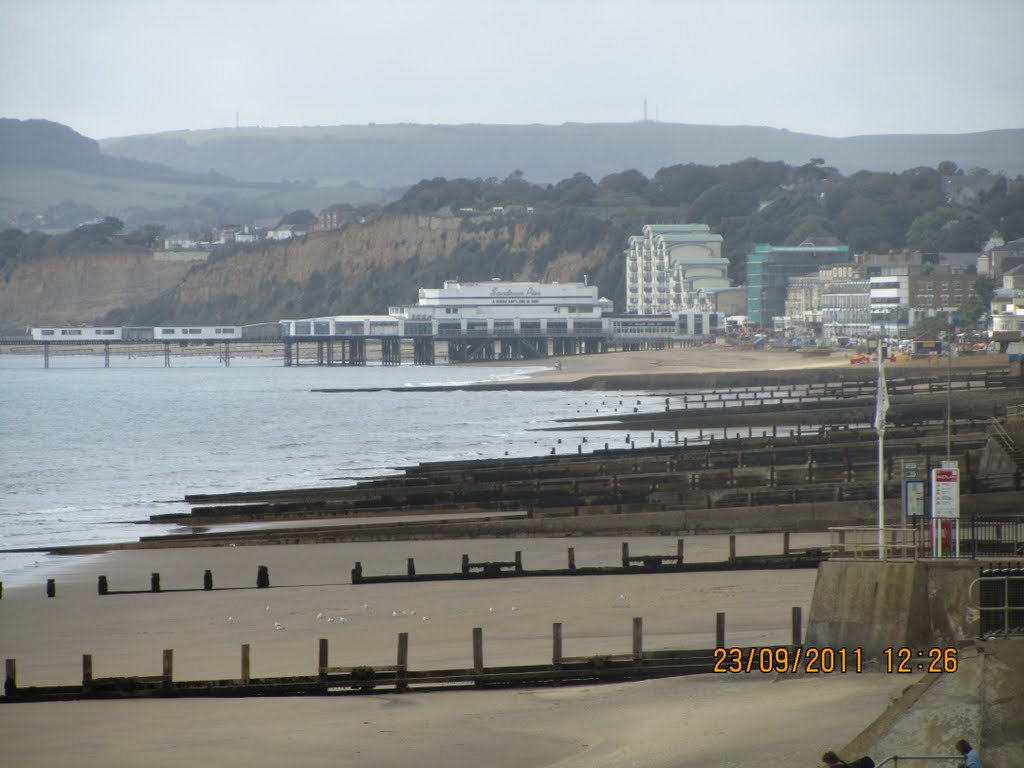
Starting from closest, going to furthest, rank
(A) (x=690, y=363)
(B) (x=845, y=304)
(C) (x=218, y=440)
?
(C) (x=218, y=440) → (A) (x=690, y=363) → (B) (x=845, y=304)

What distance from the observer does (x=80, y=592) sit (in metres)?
28.9

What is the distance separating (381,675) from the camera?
19.4 meters

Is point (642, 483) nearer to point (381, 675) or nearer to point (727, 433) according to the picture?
point (381, 675)

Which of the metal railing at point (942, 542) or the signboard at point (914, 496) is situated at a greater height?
the signboard at point (914, 496)

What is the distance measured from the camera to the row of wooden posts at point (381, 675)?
19.2 metres

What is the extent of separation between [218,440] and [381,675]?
193 feet

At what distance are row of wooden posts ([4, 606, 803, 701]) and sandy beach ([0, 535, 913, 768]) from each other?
0.87ft

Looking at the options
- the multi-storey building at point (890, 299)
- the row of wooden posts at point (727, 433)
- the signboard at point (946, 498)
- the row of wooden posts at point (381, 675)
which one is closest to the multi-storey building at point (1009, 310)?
the multi-storey building at point (890, 299)

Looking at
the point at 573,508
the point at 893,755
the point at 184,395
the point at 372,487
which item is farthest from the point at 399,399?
the point at 893,755

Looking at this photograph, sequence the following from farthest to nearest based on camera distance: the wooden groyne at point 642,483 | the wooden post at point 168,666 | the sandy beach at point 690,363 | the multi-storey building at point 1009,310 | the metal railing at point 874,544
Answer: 1. the sandy beach at point 690,363
2. the multi-storey building at point 1009,310
3. the wooden groyne at point 642,483
4. the wooden post at point 168,666
5. the metal railing at point 874,544

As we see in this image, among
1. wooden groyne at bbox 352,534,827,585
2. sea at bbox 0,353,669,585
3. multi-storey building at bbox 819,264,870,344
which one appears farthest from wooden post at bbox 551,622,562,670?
multi-storey building at bbox 819,264,870,344

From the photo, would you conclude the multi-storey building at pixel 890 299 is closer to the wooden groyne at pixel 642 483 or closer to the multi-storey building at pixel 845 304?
the multi-storey building at pixel 845 304

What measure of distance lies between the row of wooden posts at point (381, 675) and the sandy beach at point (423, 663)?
266 mm

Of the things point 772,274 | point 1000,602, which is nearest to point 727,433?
point 1000,602
